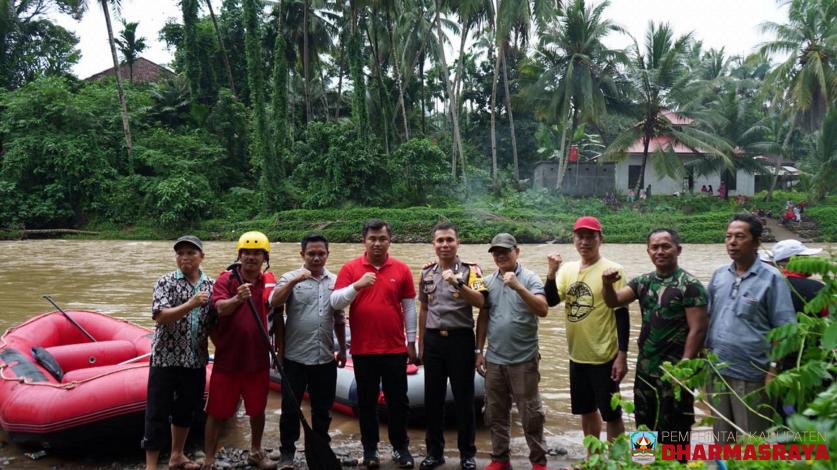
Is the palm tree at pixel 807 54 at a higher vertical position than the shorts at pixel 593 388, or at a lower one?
higher

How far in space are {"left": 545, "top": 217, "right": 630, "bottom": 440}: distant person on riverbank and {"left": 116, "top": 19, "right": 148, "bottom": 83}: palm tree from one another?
35891mm

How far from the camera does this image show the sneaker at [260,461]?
4117mm

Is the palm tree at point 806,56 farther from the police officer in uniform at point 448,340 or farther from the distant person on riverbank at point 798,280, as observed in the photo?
the police officer in uniform at point 448,340

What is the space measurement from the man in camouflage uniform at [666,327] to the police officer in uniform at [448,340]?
0.89 meters

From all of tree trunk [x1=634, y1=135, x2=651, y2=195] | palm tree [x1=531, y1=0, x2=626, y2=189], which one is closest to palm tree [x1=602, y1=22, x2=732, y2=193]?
tree trunk [x1=634, y1=135, x2=651, y2=195]

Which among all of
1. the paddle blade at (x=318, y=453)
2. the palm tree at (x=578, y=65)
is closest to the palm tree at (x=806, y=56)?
the palm tree at (x=578, y=65)

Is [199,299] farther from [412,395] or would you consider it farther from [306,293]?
[412,395]

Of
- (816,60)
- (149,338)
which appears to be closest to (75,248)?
(149,338)

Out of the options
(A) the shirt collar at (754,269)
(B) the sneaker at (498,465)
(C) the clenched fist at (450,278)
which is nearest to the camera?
(A) the shirt collar at (754,269)

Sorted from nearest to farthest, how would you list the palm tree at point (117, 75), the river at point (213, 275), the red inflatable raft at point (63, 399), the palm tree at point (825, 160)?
the red inflatable raft at point (63, 399)
the river at point (213, 275)
the palm tree at point (117, 75)
the palm tree at point (825, 160)

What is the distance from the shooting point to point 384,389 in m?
4.07

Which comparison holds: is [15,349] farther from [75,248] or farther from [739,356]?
[75,248]

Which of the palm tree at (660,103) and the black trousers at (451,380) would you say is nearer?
the black trousers at (451,380)

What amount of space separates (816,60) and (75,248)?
96.3ft
